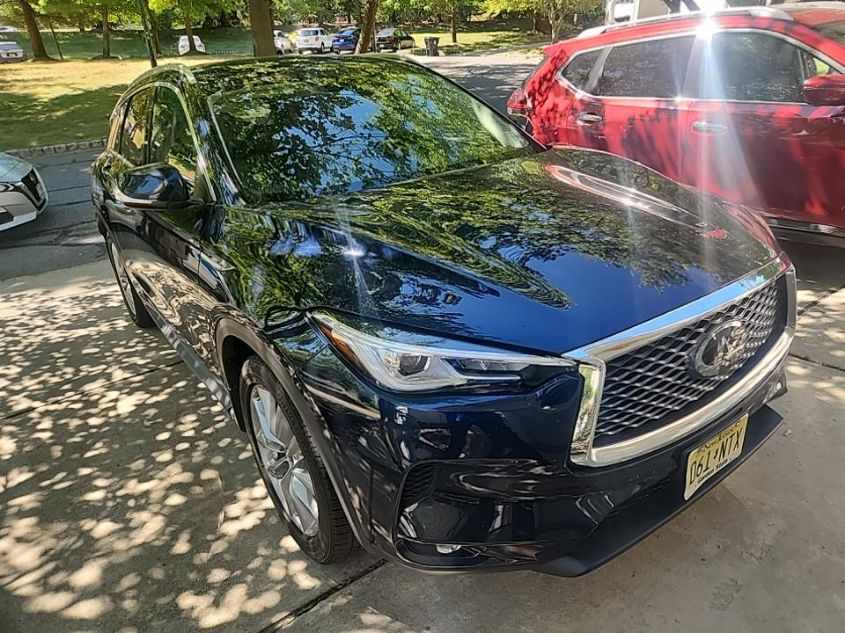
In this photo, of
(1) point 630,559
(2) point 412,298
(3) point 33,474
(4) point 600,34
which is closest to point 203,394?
(3) point 33,474

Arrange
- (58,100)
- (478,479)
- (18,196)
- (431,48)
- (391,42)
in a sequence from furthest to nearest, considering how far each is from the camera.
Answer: (391,42) < (431,48) < (58,100) < (18,196) < (478,479)

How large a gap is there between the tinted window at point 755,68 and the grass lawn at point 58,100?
1266cm

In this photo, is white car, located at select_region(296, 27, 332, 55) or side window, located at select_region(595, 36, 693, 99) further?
white car, located at select_region(296, 27, 332, 55)

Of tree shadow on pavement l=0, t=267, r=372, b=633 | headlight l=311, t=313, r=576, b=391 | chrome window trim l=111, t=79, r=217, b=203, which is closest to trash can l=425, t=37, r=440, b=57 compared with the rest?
chrome window trim l=111, t=79, r=217, b=203

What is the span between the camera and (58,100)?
18.2m

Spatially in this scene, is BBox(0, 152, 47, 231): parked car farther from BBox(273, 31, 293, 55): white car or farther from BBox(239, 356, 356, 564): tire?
BBox(273, 31, 293, 55): white car

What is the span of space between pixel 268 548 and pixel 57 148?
41.2 feet

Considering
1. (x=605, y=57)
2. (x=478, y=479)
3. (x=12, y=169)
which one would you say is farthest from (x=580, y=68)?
(x=12, y=169)

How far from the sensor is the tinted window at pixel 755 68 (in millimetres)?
4246

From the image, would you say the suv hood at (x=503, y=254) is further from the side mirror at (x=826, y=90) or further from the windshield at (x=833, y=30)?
the windshield at (x=833, y=30)

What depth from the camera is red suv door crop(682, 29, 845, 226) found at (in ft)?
13.4

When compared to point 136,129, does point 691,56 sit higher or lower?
higher

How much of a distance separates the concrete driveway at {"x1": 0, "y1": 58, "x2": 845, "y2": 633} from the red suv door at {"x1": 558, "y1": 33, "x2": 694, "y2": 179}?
5.88 feet

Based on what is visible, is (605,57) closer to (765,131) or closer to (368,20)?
(765,131)
